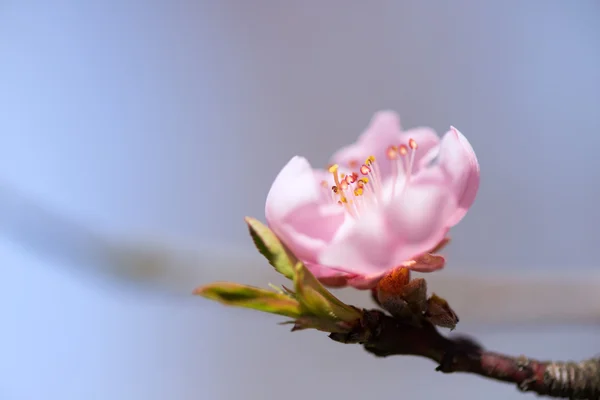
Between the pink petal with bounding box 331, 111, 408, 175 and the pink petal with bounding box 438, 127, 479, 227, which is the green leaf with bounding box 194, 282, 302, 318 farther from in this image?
the pink petal with bounding box 331, 111, 408, 175

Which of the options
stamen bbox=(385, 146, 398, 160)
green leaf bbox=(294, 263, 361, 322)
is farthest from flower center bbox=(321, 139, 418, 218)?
green leaf bbox=(294, 263, 361, 322)

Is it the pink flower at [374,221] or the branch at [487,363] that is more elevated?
the pink flower at [374,221]

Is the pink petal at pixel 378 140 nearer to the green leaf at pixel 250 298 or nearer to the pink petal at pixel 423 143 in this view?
the pink petal at pixel 423 143

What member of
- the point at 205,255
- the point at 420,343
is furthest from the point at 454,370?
the point at 205,255

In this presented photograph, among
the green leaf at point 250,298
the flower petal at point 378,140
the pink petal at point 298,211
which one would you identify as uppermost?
the flower petal at point 378,140

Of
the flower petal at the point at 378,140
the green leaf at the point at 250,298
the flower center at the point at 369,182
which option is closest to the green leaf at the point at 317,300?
the green leaf at the point at 250,298

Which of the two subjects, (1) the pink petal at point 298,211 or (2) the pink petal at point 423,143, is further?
(2) the pink petal at point 423,143

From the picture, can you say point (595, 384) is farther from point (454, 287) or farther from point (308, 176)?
point (454, 287)
